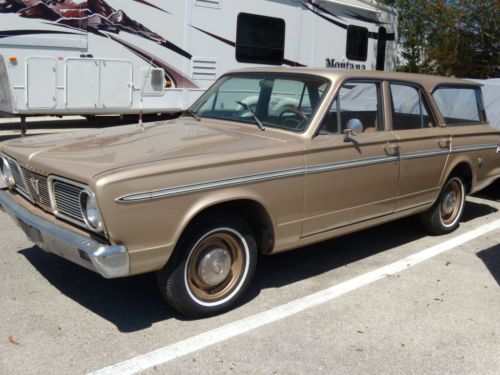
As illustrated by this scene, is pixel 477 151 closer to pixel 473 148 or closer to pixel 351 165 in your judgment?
pixel 473 148

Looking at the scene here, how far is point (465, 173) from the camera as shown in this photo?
241 inches

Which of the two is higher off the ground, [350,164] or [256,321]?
[350,164]

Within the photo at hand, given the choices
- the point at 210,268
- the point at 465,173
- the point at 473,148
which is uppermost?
the point at 473,148

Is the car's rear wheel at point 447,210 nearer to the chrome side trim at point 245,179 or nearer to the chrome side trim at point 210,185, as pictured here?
the chrome side trim at point 245,179

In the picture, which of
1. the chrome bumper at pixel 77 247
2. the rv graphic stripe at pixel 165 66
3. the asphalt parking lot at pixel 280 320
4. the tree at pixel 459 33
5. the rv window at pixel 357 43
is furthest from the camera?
the tree at pixel 459 33

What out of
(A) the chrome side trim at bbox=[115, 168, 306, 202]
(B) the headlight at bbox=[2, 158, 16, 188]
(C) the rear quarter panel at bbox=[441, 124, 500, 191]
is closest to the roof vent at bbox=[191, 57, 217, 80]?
(C) the rear quarter panel at bbox=[441, 124, 500, 191]

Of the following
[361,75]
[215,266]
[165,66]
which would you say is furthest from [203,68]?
[215,266]

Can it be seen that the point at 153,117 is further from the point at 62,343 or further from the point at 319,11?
the point at 62,343

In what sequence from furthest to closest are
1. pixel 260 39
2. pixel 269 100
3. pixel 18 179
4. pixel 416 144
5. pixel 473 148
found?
pixel 260 39 → pixel 473 148 → pixel 416 144 → pixel 269 100 → pixel 18 179

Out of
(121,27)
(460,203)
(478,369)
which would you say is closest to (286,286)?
(478,369)

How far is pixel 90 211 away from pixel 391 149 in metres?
2.66

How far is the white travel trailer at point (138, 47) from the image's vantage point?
28.5 feet

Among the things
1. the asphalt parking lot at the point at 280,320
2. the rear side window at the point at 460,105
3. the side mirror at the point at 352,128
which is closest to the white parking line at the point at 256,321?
the asphalt parking lot at the point at 280,320

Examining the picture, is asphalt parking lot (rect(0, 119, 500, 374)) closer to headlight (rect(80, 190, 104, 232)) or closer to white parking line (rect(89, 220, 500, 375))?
white parking line (rect(89, 220, 500, 375))
